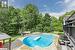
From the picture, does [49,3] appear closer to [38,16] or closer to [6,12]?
[38,16]

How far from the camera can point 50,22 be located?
121 ft

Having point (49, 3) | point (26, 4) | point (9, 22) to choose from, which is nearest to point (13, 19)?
point (9, 22)

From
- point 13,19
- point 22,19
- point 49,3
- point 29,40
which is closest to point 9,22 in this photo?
point 13,19

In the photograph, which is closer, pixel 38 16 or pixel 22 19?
pixel 22 19

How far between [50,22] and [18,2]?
13910 millimetres

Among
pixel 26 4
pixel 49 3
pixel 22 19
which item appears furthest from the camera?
pixel 49 3

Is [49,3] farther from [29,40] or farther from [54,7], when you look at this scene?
[29,40]

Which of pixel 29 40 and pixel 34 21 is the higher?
pixel 34 21

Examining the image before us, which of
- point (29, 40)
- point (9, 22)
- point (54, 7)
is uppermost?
point (54, 7)

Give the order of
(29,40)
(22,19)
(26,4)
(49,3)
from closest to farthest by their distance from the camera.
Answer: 1. (29,40)
2. (22,19)
3. (26,4)
4. (49,3)

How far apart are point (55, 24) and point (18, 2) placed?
46.6 ft

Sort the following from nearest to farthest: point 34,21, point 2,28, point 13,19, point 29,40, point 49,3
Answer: point 29,40 < point 2,28 < point 13,19 < point 34,21 < point 49,3

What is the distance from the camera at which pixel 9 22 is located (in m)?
28.7

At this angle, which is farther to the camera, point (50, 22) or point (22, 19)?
point (50, 22)
